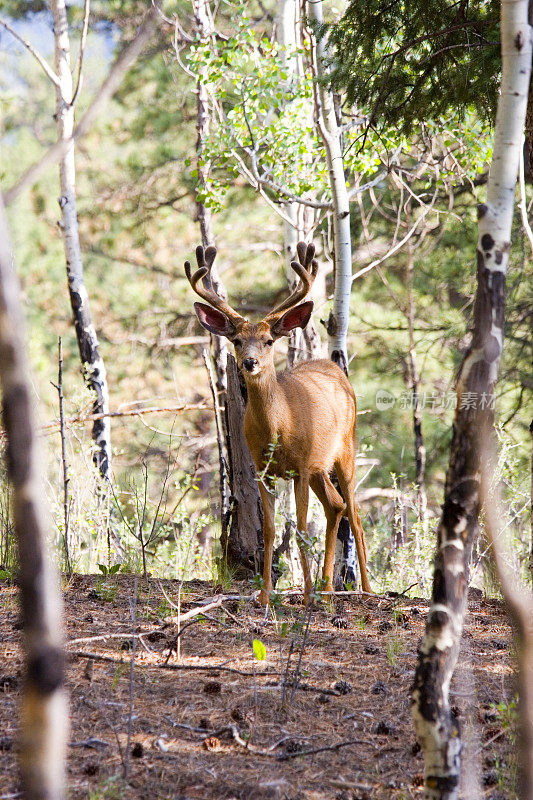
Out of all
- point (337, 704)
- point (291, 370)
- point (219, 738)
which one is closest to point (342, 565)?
point (291, 370)

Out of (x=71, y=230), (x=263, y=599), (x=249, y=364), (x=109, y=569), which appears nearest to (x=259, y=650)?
(x=263, y=599)

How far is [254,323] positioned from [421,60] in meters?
2.18

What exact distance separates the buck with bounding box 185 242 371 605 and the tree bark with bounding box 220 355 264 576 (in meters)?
0.40

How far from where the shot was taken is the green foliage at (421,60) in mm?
5539

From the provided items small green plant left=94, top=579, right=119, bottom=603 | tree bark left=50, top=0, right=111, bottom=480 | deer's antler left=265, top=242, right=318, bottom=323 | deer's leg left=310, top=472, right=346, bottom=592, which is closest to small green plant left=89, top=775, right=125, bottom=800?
small green plant left=94, top=579, right=119, bottom=603

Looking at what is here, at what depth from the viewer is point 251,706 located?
3854 mm

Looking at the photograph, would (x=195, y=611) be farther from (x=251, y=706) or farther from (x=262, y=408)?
(x=262, y=408)

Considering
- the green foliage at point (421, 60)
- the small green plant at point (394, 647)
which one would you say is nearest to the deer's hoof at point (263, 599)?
the small green plant at point (394, 647)

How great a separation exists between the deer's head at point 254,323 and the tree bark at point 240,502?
0.56 m

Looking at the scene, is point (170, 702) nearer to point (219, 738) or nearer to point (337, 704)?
point (219, 738)

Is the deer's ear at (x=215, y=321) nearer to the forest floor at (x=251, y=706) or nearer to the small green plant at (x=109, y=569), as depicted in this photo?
the small green plant at (x=109, y=569)

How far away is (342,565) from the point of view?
25.5ft

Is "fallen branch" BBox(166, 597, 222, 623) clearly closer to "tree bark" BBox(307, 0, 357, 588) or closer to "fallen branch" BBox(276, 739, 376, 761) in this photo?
"fallen branch" BBox(276, 739, 376, 761)

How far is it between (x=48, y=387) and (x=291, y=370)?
953 centimetres
